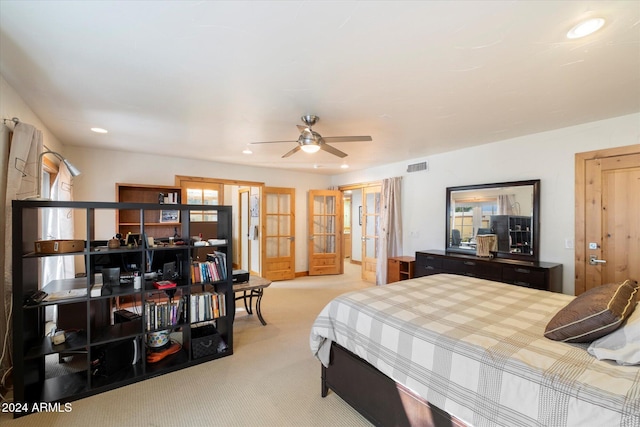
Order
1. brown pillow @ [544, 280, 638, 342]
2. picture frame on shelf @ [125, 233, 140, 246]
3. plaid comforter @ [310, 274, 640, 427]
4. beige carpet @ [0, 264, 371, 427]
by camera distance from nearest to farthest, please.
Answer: plaid comforter @ [310, 274, 640, 427]
brown pillow @ [544, 280, 638, 342]
beige carpet @ [0, 264, 371, 427]
picture frame on shelf @ [125, 233, 140, 246]

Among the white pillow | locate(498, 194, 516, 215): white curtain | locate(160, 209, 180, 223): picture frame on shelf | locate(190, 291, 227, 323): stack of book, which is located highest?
locate(498, 194, 516, 215): white curtain

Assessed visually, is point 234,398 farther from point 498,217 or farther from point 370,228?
point 370,228

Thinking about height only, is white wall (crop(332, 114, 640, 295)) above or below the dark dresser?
above

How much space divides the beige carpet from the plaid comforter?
39 centimetres

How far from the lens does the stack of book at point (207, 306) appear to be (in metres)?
2.64

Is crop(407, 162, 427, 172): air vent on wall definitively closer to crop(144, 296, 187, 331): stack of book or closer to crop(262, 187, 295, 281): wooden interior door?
crop(262, 187, 295, 281): wooden interior door

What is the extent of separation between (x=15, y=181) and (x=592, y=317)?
12.7 ft

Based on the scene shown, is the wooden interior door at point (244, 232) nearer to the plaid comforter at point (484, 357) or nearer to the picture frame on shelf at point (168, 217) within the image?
the picture frame on shelf at point (168, 217)

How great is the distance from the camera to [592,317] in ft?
4.26

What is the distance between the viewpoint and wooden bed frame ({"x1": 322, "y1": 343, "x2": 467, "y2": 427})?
145cm

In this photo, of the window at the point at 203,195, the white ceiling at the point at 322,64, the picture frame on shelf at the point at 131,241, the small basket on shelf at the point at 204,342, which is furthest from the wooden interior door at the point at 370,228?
the picture frame on shelf at the point at 131,241

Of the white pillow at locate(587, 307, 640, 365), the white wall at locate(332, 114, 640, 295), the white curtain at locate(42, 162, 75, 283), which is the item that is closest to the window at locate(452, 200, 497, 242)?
the white wall at locate(332, 114, 640, 295)

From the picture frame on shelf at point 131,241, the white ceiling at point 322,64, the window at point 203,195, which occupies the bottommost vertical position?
the picture frame on shelf at point 131,241

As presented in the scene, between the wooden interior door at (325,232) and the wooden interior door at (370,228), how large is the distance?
28.5 inches
